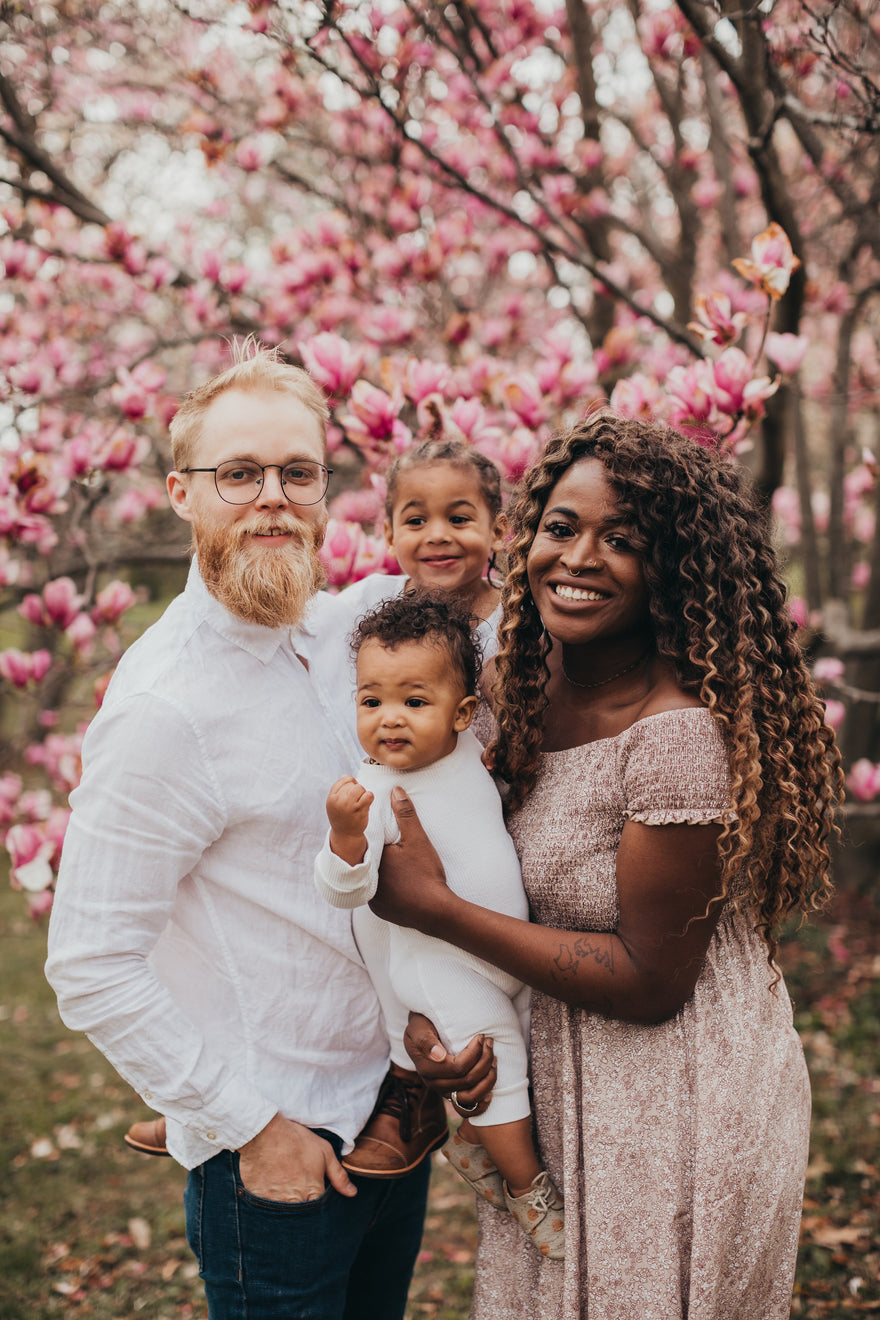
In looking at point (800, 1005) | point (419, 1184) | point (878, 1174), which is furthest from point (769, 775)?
point (800, 1005)

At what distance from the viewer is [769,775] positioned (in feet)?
5.28

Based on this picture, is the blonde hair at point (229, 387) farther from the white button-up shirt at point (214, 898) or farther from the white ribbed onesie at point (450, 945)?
the white ribbed onesie at point (450, 945)

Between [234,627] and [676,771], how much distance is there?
774 millimetres

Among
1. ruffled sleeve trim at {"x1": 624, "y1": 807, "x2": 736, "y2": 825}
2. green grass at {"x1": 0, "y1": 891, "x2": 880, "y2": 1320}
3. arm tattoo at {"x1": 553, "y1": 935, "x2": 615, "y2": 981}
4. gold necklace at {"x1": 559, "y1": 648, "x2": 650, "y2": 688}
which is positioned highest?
gold necklace at {"x1": 559, "y1": 648, "x2": 650, "y2": 688}

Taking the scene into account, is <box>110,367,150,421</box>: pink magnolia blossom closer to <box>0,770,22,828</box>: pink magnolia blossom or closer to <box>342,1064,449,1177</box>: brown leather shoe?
<box>0,770,22,828</box>: pink magnolia blossom

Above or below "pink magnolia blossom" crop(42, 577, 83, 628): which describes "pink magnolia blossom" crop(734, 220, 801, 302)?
above

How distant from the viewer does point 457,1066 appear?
5.31 feet

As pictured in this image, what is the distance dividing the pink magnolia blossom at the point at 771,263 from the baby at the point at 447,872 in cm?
128

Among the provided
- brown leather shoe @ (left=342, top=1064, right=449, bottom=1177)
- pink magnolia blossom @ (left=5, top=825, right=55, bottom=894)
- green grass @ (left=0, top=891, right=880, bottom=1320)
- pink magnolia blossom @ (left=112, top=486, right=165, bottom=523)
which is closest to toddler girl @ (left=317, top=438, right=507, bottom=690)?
brown leather shoe @ (left=342, top=1064, right=449, bottom=1177)

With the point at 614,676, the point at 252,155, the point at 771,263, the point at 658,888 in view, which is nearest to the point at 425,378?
the point at 771,263

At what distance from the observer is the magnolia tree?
105 inches

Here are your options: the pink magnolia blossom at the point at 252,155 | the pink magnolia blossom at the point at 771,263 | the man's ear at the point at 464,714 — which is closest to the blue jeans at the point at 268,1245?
the man's ear at the point at 464,714

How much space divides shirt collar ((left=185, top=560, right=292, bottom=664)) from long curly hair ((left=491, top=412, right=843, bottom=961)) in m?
0.43

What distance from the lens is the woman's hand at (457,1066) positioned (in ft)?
5.32
